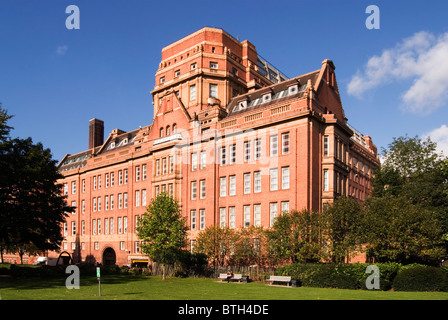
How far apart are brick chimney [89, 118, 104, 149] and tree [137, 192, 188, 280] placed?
4063 centimetres

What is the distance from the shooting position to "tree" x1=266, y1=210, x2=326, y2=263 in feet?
116

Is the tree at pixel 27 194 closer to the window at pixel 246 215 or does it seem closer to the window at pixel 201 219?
the window at pixel 201 219

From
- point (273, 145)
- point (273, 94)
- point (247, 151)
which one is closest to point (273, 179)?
point (273, 145)

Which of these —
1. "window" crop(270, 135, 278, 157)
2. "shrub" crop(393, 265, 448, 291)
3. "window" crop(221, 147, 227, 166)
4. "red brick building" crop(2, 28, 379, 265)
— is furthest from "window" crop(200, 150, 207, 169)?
"shrub" crop(393, 265, 448, 291)

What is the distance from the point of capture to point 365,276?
2939 cm

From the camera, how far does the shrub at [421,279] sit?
27.5 metres

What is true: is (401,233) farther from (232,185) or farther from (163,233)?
(163,233)

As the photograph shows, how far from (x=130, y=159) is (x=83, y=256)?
60.7 ft

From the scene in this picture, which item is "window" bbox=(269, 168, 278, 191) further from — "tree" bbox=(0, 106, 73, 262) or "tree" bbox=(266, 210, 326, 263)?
"tree" bbox=(0, 106, 73, 262)

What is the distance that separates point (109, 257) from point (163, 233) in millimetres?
26318

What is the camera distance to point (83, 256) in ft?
220

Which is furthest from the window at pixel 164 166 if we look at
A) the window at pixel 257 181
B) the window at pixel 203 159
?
the window at pixel 257 181

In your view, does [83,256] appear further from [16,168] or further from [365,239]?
[365,239]
